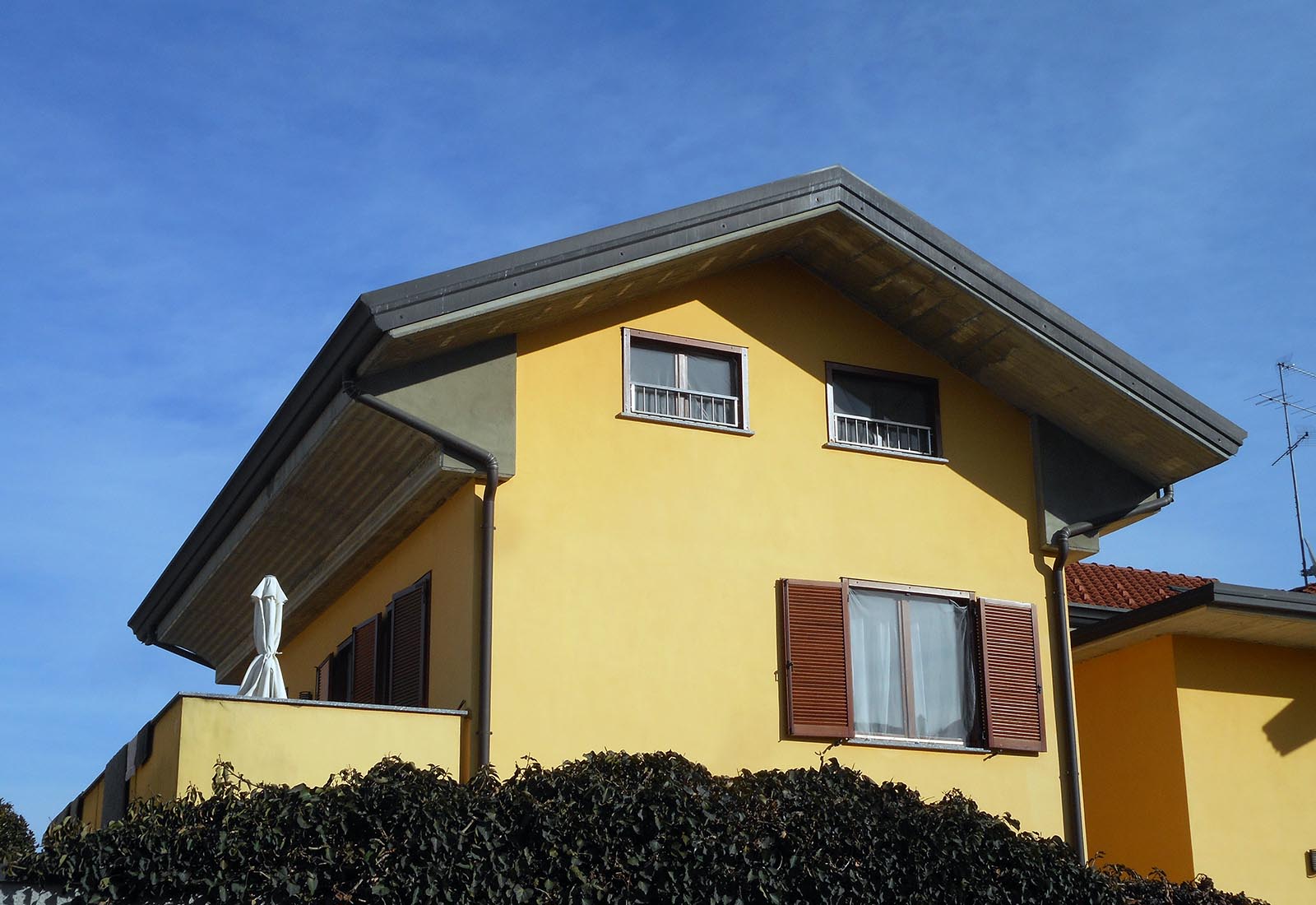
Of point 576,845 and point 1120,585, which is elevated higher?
point 1120,585

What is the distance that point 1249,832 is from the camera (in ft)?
50.2

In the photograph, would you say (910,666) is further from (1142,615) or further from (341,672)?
(341,672)

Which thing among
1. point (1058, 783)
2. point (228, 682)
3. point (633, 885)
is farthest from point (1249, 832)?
point (228, 682)

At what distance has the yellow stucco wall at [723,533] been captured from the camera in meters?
12.9

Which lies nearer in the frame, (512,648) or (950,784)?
(512,648)

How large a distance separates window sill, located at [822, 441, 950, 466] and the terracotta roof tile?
3204 mm

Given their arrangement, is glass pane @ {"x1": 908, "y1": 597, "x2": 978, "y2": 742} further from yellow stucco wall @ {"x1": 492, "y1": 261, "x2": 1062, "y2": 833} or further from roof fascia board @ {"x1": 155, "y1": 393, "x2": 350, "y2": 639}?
roof fascia board @ {"x1": 155, "y1": 393, "x2": 350, "y2": 639}

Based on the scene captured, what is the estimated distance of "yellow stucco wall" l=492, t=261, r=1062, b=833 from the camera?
1292cm

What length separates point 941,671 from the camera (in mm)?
14320

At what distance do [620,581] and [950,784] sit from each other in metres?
3.42

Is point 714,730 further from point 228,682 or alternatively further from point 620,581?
point 228,682

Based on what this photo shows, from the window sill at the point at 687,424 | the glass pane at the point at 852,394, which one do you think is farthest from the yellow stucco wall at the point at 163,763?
the glass pane at the point at 852,394

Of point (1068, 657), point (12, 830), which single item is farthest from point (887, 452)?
point (12, 830)

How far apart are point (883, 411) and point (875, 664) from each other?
2409 millimetres
